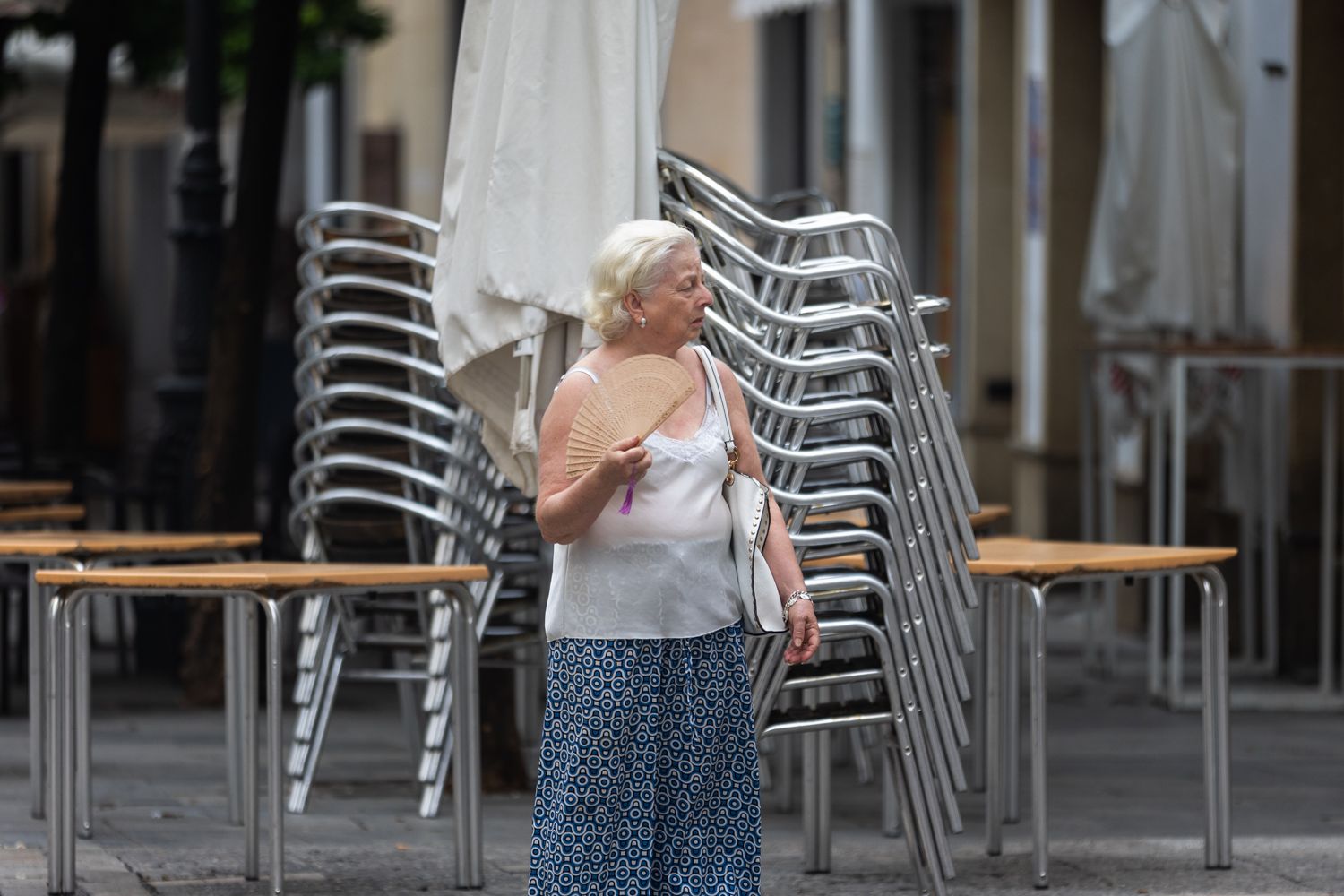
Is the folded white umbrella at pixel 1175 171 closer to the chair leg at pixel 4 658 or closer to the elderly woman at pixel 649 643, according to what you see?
the chair leg at pixel 4 658

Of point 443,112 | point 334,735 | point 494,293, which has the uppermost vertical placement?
point 443,112


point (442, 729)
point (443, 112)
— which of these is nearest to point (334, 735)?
point (442, 729)

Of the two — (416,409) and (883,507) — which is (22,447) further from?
(883,507)

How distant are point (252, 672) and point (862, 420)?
1.53 meters

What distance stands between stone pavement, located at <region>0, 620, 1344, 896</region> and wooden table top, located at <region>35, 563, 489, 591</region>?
2.66 ft

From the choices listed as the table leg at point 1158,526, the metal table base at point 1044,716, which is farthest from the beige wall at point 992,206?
the metal table base at point 1044,716

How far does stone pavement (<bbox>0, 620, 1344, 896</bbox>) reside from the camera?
230 inches

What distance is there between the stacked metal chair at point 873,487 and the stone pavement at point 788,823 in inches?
20.6

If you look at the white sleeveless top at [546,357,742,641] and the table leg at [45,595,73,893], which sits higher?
the white sleeveless top at [546,357,742,641]

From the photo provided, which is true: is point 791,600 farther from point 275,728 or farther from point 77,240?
point 77,240

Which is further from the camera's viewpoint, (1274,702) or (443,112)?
(443,112)

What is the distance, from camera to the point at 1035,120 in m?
13.8

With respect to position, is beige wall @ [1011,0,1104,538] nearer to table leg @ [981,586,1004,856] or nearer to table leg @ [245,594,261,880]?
table leg @ [981,586,1004,856]

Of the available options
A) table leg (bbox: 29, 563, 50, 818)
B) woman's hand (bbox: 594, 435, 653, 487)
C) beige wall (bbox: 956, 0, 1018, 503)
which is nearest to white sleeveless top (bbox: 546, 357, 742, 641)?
woman's hand (bbox: 594, 435, 653, 487)
